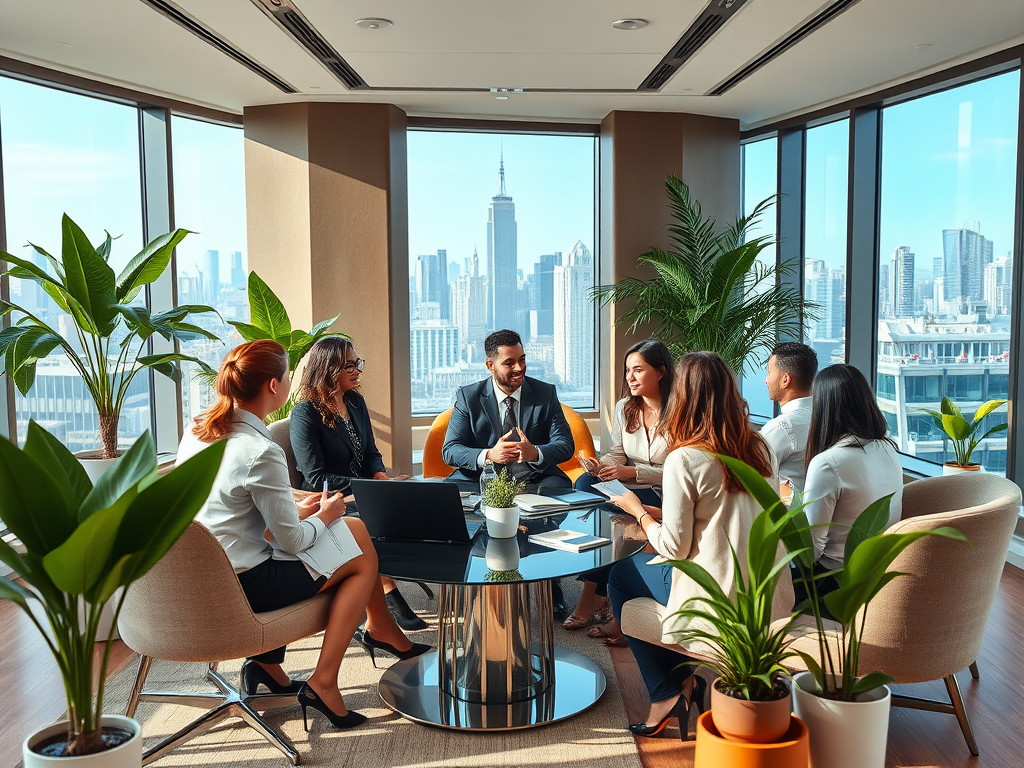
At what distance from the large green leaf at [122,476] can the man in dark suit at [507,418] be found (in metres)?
2.47

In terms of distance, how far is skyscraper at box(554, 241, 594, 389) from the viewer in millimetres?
7137

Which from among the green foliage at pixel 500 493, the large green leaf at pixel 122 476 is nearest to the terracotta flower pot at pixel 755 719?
the green foliage at pixel 500 493

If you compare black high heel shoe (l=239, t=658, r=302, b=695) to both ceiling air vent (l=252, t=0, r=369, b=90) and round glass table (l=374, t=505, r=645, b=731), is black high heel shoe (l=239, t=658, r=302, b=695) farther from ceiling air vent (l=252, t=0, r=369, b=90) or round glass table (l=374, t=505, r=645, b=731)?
ceiling air vent (l=252, t=0, r=369, b=90)

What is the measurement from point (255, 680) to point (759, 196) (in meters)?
5.55

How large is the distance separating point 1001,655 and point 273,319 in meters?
4.28

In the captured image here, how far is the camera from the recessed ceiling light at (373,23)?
4320 millimetres

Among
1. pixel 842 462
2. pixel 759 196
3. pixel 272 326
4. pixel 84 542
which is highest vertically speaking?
pixel 759 196

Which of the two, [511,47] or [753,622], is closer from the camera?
[753,622]

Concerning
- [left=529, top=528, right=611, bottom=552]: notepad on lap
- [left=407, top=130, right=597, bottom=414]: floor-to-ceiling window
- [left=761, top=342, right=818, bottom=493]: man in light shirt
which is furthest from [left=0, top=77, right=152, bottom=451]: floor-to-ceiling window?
[left=761, top=342, right=818, bottom=493]: man in light shirt

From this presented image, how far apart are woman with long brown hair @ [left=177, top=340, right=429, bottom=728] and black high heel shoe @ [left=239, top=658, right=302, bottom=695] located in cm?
30

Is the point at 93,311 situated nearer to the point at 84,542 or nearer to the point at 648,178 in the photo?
the point at 84,542

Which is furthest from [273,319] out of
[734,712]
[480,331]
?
[734,712]

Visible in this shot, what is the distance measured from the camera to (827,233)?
6.50 m


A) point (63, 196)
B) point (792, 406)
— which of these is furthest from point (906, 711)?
point (63, 196)
